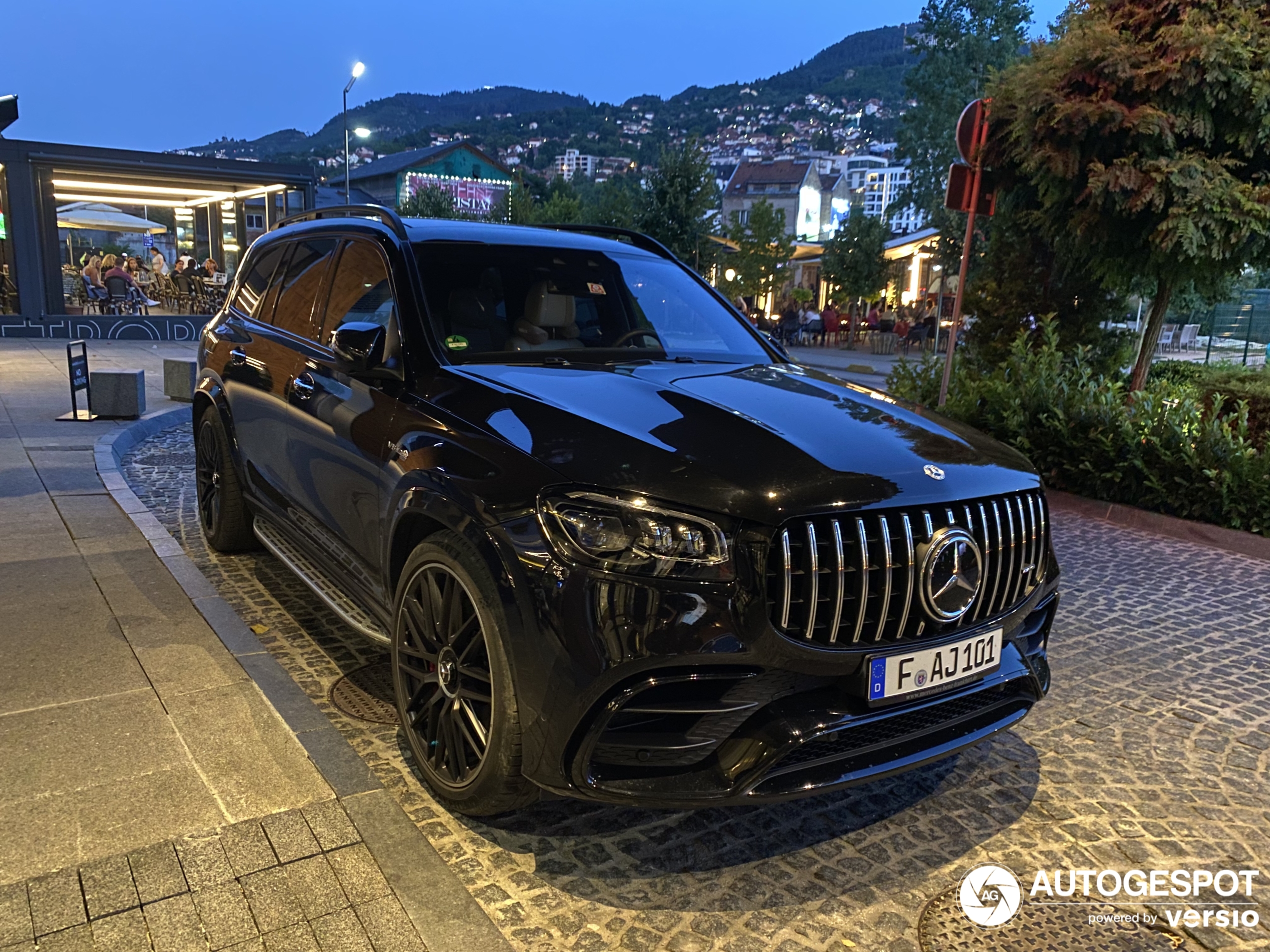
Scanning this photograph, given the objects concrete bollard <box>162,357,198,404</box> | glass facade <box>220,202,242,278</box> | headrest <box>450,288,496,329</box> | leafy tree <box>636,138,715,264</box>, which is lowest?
concrete bollard <box>162,357,198,404</box>

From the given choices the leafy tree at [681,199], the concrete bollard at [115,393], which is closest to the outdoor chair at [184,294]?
the leafy tree at [681,199]

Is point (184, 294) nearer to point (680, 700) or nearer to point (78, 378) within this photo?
point (78, 378)

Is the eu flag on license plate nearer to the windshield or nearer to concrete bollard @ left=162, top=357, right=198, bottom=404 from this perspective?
the windshield

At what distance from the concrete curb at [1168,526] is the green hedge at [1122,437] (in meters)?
0.10

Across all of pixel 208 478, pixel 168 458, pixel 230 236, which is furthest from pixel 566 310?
pixel 230 236

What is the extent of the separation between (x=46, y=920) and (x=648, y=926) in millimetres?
1526

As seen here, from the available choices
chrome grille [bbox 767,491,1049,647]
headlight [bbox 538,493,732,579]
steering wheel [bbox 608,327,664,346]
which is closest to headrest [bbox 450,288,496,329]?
steering wheel [bbox 608,327,664,346]

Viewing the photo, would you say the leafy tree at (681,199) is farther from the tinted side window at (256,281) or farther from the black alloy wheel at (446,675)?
the black alloy wheel at (446,675)

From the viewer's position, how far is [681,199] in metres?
30.8

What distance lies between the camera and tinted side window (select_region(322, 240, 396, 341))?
12.0 feet

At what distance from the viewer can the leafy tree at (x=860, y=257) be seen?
3522cm

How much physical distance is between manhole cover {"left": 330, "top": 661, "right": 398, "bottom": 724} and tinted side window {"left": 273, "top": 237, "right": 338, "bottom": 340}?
1.50 meters

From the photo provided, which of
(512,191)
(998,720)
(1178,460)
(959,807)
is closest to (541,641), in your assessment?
(998,720)

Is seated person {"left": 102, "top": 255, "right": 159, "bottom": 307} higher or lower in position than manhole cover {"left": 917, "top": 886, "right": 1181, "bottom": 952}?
higher
